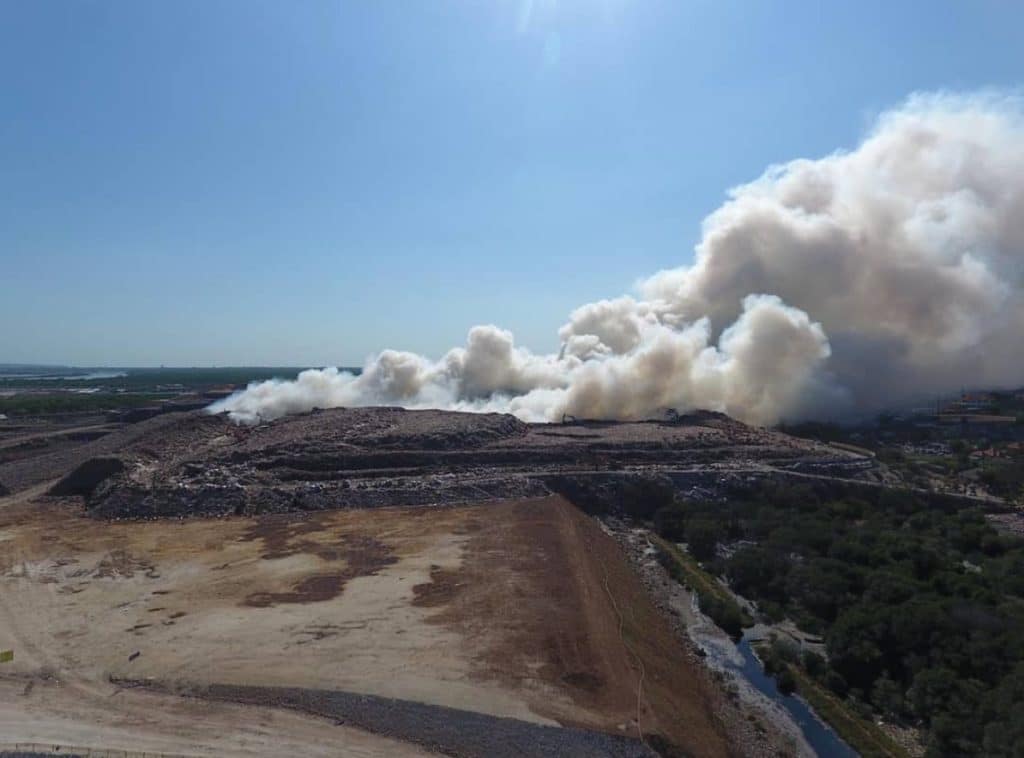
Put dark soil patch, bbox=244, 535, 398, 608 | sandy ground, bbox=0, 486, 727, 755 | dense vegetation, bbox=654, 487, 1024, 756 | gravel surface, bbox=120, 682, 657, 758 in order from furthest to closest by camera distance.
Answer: dark soil patch, bbox=244, 535, 398, 608, dense vegetation, bbox=654, 487, 1024, 756, sandy ground, bbox=0, 486, 727, 755, gravel surface, bbox=120, 682, 657, 758

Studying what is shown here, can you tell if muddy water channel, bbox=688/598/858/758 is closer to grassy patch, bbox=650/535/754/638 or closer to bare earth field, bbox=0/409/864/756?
grassy patch, bbox=650/535/754/638

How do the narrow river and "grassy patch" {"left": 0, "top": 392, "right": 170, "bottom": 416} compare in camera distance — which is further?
"grassy patch" {"left": 0, "top": 392, "right": 170, "bottom": 416}

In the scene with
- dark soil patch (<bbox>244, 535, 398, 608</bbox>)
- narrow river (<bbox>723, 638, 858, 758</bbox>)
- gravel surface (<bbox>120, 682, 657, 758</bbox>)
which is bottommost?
narrow river (<bbox>723, 638, 858, 758</bbox>)

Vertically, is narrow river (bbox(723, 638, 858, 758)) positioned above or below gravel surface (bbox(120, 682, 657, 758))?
below

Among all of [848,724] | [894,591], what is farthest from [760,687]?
[894,591]

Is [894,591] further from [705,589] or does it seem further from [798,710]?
[798,710]

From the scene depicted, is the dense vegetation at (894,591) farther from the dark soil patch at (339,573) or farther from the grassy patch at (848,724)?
the dark soil patch at (339,573)

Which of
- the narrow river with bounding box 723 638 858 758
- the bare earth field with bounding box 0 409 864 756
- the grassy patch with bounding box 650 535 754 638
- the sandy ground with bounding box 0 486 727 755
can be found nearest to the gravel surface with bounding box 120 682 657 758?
the bare earth field with bounding box 0 409 864 756
